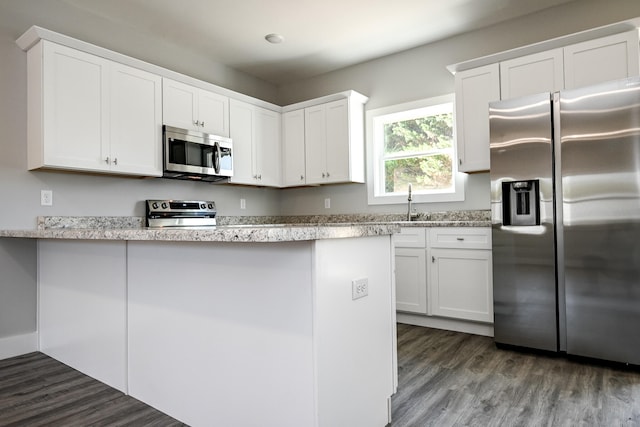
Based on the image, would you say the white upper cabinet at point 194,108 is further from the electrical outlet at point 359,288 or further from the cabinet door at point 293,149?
the electrical outlet at point 359,288

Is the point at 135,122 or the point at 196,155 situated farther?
the point at 196,155

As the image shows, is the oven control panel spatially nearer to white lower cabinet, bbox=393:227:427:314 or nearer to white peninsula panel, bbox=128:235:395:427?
white peninsula panel, bbox=128:235:395:427

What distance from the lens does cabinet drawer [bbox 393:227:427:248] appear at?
11.0 ft

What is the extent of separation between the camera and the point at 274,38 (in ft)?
12.3

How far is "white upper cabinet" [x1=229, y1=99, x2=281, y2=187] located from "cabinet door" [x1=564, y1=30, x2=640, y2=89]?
287 centimetres

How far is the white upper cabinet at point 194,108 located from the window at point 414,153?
5.18 feet

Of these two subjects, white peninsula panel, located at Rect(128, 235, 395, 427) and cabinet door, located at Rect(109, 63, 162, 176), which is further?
cabinet door, located at Rect(109, 63, 162, 176)

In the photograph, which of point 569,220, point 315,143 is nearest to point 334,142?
point 315,143

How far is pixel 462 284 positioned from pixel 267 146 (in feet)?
8.36

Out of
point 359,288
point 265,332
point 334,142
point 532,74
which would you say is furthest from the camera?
point 334,142

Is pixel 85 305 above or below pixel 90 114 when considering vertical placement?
below

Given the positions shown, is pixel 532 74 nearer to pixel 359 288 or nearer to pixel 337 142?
pixel 337 142

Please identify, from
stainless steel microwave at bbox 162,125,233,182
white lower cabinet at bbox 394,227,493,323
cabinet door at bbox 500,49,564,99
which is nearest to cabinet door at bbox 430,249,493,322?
white lower cabinet at bbox 394,227,493,323

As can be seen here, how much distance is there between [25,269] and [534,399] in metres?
3.36
